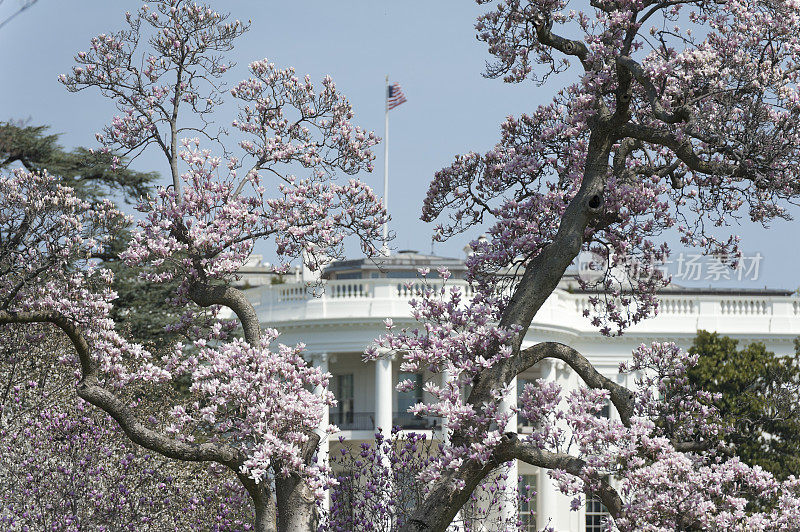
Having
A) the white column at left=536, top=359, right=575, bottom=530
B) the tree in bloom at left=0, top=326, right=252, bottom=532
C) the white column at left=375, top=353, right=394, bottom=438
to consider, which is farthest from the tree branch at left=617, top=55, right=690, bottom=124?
the white column at left=536, top=359, right=575, bottom=530

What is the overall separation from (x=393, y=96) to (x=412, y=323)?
15.4 m

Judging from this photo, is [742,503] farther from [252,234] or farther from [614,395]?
[252,234]

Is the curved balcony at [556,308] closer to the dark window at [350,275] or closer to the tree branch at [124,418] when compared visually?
the dark window at [350,275]

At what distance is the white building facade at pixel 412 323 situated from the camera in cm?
3578

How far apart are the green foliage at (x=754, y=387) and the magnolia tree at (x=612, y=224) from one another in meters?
20.5

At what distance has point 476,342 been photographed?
9055mm

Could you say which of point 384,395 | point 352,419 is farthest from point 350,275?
point 384,395

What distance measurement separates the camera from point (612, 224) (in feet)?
37.6

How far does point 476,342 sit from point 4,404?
977 centimetres

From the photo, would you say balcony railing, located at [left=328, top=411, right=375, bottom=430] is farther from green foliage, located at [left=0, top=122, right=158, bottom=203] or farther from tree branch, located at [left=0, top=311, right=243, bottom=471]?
tree branch, located at [left=0, top=311, right=243, bottom=471]

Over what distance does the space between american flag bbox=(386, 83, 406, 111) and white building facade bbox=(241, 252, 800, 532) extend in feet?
27.1

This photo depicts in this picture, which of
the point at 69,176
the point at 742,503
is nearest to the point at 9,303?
the point at 742,503

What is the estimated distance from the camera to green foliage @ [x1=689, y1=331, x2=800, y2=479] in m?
31.0

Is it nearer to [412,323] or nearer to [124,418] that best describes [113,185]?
[412,323]
